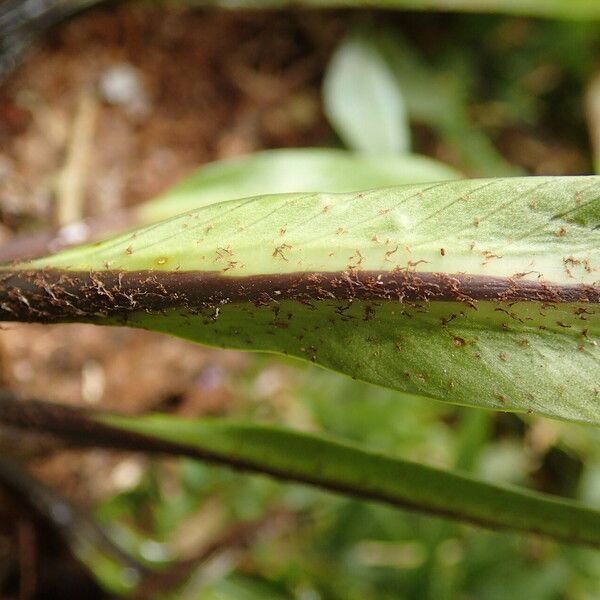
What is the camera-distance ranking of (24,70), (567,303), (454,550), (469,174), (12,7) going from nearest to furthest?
(567,303) → (12,7) → (24,70) → (454,550) → (469,174)

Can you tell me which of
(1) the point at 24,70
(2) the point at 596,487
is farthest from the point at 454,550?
(1) the point at 24,70

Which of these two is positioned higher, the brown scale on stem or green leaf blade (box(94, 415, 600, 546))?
the brown scale on stem

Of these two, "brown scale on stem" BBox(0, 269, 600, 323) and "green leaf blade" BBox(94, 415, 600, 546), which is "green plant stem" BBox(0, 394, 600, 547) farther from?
"brown scale on stem" BBox(0, 269, 600, 323)

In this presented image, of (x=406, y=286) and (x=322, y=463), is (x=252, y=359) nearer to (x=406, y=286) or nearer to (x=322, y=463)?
(x=322, y=463)

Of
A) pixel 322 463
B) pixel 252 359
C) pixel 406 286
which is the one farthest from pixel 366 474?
pixel 252 359

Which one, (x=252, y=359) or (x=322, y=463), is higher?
(x=322, y=463)

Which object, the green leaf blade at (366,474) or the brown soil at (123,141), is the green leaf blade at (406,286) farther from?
the brown soil at (123,141)

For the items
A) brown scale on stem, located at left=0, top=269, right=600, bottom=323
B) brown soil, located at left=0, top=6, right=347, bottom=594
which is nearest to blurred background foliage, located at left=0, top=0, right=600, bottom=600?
brown soil, located at left=0, top=6, right=347, bottom=594

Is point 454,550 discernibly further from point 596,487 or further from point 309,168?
point 309,168
